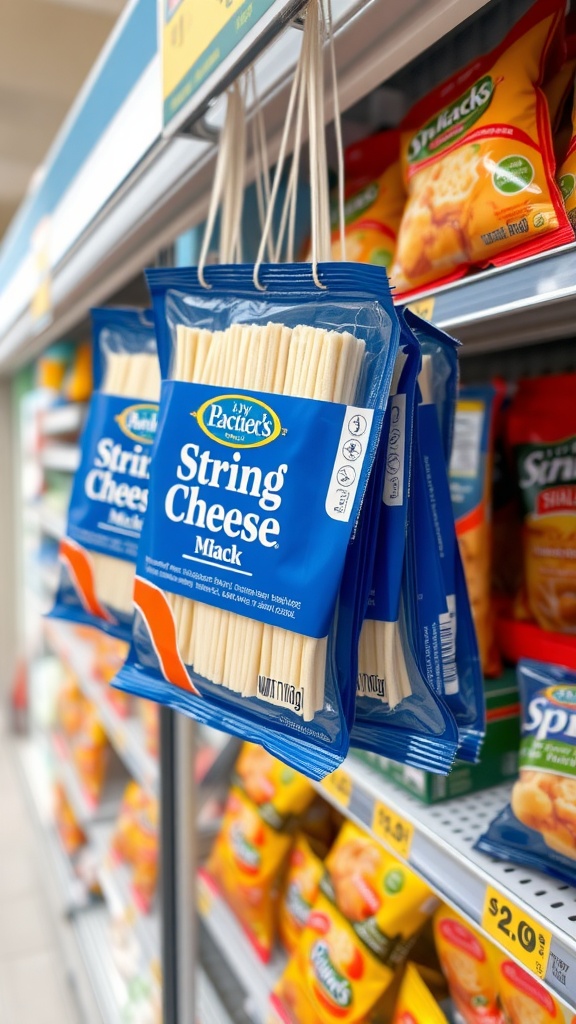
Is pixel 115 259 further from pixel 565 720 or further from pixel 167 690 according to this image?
pixel 565 720

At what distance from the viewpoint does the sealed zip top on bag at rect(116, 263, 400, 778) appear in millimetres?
613

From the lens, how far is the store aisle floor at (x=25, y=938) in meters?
2.33

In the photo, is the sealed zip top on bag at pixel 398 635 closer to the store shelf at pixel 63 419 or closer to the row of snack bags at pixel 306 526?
the row of snack bags at pixel 306 526

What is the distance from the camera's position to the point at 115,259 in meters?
1.57

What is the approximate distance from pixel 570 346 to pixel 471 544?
1.29ft

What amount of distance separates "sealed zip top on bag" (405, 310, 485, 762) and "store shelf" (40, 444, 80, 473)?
5.08ft

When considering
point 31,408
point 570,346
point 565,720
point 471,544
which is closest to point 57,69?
point 31,408

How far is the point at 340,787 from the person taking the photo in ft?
3.35

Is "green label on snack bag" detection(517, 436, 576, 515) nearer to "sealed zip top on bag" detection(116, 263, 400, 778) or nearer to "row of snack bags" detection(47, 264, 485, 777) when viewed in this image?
"row of snack bags" detection(47, 264, 485, 777)

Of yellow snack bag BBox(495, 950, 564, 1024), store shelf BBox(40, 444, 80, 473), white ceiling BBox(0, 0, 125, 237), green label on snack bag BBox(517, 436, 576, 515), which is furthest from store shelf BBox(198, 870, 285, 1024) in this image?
white ceiling BBox(0, 0, 125, 237)

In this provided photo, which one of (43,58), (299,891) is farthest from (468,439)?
(43,58)

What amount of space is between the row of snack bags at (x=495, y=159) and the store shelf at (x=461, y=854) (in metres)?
0.63

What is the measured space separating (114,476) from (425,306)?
495mm

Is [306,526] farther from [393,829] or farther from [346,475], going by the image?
[393,829]
